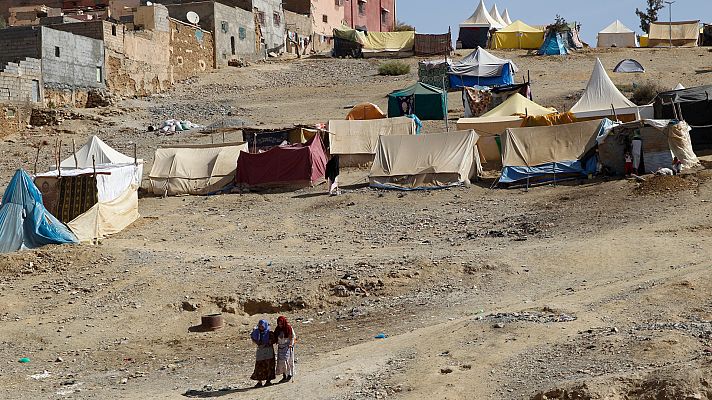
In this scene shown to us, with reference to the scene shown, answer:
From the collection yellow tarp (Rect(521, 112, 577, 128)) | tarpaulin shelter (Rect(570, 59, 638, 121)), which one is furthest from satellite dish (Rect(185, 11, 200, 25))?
yellow tarp (Rect(521, 112, 577, 128))

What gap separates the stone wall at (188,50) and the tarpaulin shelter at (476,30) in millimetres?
15435

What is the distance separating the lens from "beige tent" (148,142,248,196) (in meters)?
24.3

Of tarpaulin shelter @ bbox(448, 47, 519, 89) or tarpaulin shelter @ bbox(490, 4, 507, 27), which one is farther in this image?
tarpaulin shelter @ bbox(490, 4, 507, 27)

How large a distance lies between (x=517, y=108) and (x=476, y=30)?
26.7 meters

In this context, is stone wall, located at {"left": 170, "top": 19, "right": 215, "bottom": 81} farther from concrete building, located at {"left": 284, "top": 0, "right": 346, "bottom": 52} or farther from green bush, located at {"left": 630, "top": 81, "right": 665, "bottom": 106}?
green bush, located at {"left": 630, "top": 81, "right": 665, "bottom": 106}

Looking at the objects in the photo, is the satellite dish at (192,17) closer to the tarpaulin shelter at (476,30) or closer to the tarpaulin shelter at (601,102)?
the tarpaulin shelter at (476,30)

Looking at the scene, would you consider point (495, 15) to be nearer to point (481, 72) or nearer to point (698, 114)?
point (481, 72)

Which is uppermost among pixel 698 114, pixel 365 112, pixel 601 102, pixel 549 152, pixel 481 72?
pixel 481 72

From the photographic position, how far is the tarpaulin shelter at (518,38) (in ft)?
157

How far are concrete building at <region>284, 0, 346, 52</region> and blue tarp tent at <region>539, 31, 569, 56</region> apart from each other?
14.8 metres

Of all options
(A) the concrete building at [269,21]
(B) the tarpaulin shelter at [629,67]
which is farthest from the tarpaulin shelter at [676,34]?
(A) the concrete building at [269,21]

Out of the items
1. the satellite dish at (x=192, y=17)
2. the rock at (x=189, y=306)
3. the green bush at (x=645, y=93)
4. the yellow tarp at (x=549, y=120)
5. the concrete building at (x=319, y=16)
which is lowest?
the rock at (x=189, y=306)

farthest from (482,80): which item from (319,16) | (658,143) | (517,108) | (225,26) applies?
(319,16)

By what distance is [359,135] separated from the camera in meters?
25.8
